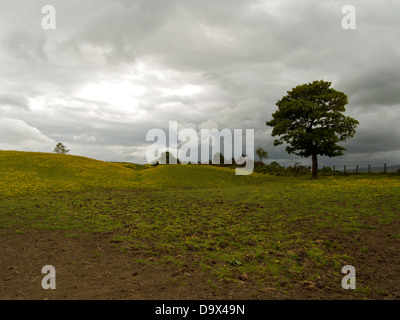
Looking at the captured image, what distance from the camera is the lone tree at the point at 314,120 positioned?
47.9 metres

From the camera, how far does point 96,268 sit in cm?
934

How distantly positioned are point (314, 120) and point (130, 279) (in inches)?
2008

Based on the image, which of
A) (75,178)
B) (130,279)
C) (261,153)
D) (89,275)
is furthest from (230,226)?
(261,153)

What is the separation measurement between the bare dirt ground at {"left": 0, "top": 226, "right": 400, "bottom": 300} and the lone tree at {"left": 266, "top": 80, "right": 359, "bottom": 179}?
4014cm

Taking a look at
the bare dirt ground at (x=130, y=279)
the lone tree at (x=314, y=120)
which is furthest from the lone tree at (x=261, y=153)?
the bare dirt ground at (x=130, y=279)

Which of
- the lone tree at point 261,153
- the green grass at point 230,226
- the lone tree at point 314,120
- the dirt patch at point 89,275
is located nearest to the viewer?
the dirt patch at point 89,275

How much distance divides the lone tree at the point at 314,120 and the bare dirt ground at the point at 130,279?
40.1 meters

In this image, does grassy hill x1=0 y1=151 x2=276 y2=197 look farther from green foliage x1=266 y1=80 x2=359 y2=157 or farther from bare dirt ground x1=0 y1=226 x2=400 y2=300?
bare dirt ground x1=0 y1=226 x2=400 y2=300

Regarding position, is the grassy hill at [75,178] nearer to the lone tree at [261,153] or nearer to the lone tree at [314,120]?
the lone tree at [314,120]

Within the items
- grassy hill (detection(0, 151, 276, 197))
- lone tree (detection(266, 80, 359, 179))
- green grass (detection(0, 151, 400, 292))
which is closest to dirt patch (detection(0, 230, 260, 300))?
green grass (detection(0, 151, 400, 292))

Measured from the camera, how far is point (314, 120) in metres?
50.0
